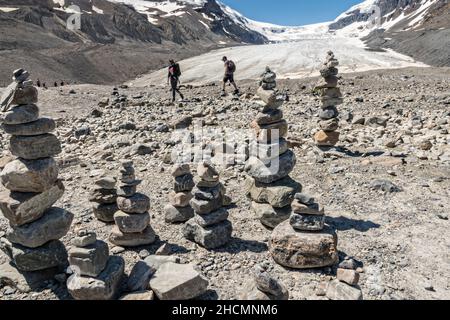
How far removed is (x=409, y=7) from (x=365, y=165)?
191 m

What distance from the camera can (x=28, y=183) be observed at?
22.6 ft

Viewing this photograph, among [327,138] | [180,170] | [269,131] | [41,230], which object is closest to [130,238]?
[41,230]

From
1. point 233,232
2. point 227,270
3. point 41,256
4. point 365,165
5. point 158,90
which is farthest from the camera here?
point 158,90

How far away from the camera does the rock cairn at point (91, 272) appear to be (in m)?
6.04

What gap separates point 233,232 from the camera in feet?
29.8

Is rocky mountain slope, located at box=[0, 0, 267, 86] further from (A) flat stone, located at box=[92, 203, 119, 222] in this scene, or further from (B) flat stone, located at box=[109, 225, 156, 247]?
(B) flat stone, located at box=[109, 225, 156, 247]

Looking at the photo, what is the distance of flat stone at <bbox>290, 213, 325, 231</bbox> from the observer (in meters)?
7.65

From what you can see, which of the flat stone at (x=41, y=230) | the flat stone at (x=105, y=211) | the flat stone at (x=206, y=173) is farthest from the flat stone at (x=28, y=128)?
the flat stone at (x=206, y=173)

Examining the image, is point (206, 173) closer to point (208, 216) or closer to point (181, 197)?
point (208, 216)

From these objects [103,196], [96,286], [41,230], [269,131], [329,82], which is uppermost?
[329,82]

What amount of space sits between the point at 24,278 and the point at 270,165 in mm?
5732

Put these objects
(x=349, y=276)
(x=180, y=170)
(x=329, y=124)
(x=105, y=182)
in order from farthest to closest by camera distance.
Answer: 1. (x=329, y=124)
2. (x=180, y=170)
3. (x=105, y=182)
4. (x=349, y=276)

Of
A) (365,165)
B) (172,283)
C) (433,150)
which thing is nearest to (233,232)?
(172,283)

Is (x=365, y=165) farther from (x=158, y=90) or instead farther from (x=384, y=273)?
(x=158, y=90)
